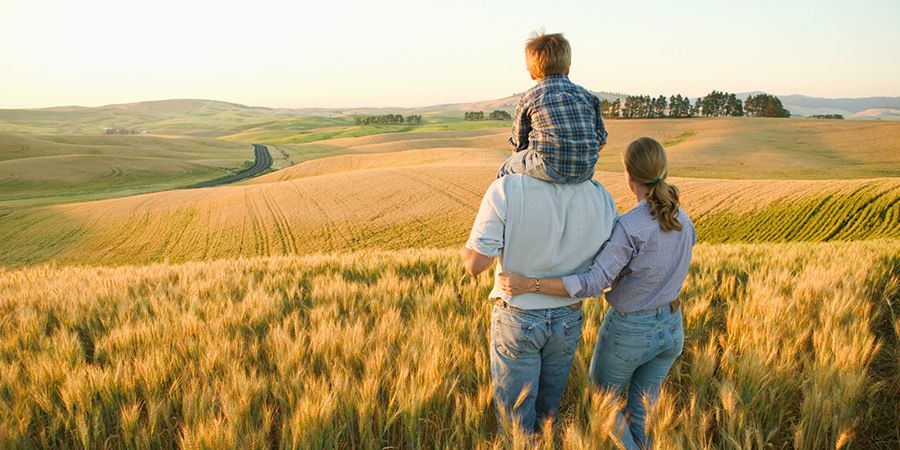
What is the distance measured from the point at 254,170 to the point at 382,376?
69.8 m

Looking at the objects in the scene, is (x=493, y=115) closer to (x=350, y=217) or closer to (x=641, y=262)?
(x=350, y=217)

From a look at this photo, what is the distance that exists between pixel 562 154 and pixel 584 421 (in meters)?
1.37

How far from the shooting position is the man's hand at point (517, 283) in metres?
2.18

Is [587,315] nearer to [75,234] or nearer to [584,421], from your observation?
[584,421]

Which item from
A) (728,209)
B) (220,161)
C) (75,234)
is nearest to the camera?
(728,209)

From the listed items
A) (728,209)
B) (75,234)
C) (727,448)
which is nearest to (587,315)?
(727,448)

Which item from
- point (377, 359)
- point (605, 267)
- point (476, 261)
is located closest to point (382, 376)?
point (377, 359)

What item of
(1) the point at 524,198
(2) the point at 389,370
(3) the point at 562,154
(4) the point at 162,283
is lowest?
(4) the point at 162,283

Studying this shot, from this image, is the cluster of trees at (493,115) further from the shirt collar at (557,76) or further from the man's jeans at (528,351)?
the man's jeans at (528,351)

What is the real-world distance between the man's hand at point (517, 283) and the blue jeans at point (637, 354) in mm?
647

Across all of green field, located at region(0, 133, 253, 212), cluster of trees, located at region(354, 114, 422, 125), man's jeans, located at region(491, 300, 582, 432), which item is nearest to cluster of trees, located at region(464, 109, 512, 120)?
cluster of trees, located at region(354, 114, 422, 125)

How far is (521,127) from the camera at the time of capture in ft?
7.79

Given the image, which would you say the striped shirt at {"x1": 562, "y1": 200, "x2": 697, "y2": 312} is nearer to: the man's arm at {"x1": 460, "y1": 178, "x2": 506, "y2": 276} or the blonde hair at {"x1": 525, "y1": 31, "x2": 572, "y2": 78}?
the man's arm at {"x1": 460, "y1": 178, "x2": 506, "y2": 276}

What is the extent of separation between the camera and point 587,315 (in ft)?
12.1
